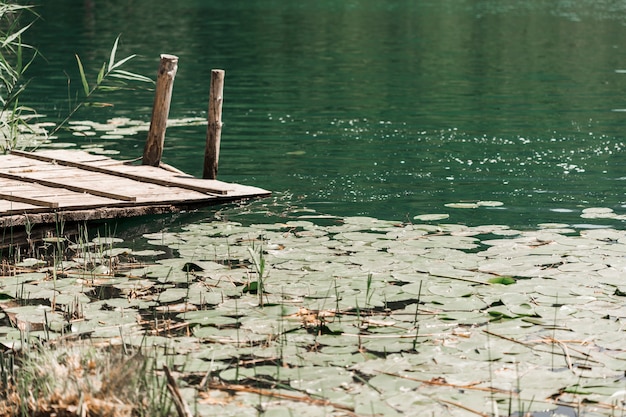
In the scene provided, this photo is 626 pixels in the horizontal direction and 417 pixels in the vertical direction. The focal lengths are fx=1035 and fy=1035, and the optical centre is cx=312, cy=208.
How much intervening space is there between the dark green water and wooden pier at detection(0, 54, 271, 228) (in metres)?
1.05

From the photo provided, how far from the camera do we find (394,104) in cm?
1845

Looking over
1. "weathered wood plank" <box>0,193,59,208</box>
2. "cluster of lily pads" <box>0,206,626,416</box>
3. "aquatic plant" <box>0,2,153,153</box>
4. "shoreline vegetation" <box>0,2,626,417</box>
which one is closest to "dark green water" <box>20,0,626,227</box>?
"aquatic plant" <box>0,2,153,153</box>

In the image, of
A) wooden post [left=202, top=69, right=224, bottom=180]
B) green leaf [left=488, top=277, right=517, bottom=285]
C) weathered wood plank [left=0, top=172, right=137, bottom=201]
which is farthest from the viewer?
wooden post [left=202, top=69, right=224, bottom=180]

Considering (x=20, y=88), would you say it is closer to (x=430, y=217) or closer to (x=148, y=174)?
(x=148, y=174)

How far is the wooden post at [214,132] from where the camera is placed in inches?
440

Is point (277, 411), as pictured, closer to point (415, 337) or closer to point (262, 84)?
point (415, 337)

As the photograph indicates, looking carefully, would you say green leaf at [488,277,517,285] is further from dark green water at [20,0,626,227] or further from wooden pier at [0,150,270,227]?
wooden pier at [0,150,270,227]

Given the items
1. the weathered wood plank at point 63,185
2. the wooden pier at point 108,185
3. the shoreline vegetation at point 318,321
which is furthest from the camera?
the weathered wood plank at point 63,185

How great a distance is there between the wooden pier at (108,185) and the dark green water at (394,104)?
105cm

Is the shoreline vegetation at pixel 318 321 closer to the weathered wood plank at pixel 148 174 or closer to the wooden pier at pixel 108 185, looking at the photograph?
the wooden pier at pixel 108 185

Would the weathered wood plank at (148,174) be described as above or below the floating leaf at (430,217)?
above

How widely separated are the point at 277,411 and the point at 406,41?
A: 1040 inches

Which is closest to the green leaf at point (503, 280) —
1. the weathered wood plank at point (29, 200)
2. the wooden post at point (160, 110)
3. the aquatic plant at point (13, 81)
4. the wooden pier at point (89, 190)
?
the wooden pier at point (89, 190)

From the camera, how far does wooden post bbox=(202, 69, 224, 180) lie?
1116 cm
